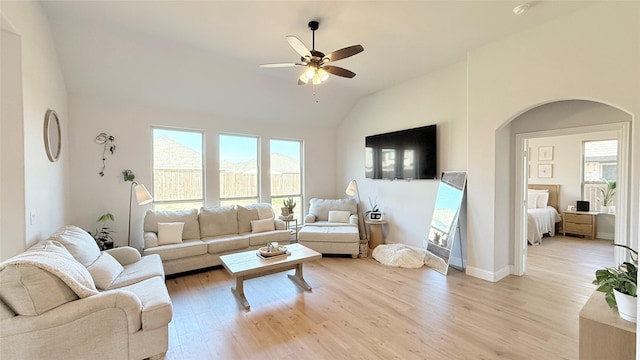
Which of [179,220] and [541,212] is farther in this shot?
[541,212]

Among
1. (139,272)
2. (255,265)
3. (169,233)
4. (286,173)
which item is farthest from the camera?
(286,173)

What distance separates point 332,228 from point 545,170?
5.98 m

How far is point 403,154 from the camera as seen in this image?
4719 millimetres

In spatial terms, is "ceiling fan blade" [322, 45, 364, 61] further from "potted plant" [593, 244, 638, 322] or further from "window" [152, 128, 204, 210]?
"window" [152, 128, 204, 210]

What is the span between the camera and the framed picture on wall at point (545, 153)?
655cm

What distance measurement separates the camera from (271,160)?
5594 mm

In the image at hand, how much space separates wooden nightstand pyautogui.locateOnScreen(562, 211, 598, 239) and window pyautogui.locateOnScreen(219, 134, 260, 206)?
7.03 metres

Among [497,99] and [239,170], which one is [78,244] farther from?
[497,99]

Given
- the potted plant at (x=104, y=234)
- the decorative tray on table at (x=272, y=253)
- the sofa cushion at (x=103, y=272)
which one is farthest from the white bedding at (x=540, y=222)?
the potted plant at (x=104, y=234)

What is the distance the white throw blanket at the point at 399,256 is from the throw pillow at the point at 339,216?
0.93 meters

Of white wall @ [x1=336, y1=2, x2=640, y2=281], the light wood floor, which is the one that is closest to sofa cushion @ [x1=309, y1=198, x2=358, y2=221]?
white wall @ [x1=336, y1=2, x2=640, y2=281]

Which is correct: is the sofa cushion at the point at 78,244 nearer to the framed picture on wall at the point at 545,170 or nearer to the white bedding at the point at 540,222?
the white bedding at the point at 540,222

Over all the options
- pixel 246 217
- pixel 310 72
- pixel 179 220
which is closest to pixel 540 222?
pixel 310 72

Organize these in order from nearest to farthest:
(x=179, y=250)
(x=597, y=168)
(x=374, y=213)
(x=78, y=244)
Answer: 1. (x=78, y=244)
2. (x=179, y=250)
3. (x=374, y=213)
4. (x=597, y=168)
